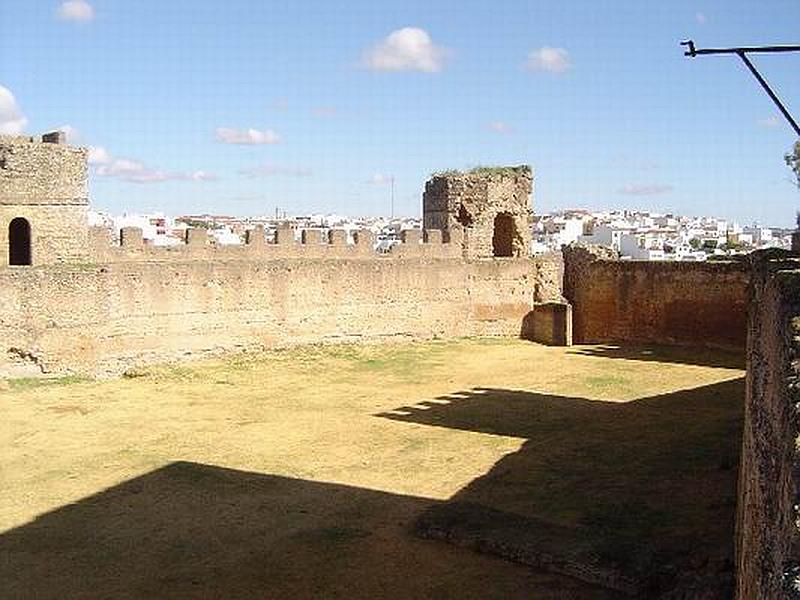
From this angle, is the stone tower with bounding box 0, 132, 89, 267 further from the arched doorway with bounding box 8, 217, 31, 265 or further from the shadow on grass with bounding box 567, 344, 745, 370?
the shadow on grass with bounding box 567, 344, 745, 370

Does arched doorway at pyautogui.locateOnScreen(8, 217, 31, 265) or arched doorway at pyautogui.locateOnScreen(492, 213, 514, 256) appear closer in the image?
arched doorway at pyautogui.locateOnScreen(8, 217, 31, 265)

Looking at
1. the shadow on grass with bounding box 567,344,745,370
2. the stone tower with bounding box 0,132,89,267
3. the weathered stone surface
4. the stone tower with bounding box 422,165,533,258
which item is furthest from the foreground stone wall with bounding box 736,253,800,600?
the stone tower with bounding box 422,165,533,258

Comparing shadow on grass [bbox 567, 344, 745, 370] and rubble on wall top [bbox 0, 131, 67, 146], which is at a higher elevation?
rubble on wall top [bbox 0, 131, 67, 146]

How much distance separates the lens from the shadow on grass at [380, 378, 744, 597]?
7723mm

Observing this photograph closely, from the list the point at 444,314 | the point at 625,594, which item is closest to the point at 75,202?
the point at 444,314

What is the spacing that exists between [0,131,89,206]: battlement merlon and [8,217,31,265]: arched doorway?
1.47 meters

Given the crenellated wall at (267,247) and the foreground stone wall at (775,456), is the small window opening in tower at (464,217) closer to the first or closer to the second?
the crenellated wall at (267,247)

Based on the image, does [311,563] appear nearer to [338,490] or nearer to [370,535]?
[370,535]

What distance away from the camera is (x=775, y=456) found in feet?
13.2

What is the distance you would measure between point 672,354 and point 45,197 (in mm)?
15294

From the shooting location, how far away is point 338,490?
10742mm

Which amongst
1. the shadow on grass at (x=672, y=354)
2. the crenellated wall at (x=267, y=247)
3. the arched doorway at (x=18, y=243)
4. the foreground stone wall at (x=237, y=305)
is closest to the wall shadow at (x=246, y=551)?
the foreground stone wall at (x=237, y=305)

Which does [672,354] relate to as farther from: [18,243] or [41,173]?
[18,243]

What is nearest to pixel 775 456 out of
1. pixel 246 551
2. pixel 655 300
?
pixel 246 551
